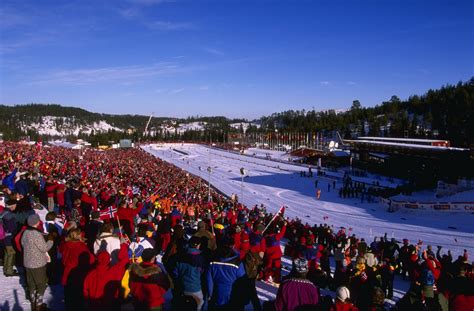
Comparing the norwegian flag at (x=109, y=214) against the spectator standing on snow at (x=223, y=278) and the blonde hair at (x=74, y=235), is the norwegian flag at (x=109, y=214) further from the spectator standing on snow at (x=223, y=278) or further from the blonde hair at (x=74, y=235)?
the spectator standing on snow at (x=223, y=278)

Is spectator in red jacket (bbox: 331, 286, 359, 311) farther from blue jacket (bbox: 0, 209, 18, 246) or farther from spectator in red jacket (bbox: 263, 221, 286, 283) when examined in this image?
blue jacket (bbox: 0, 209, 18, 246)

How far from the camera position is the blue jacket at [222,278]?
4.53m

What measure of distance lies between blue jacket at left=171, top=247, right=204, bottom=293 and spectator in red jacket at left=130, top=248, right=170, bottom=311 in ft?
1.73

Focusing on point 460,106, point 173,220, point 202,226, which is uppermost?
point 460,106

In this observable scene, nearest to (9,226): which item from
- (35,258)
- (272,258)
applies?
(35,258)

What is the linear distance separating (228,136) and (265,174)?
9435cm

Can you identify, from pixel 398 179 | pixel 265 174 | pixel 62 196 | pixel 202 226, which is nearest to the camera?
pixel 202 226

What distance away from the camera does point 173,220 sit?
8.85 m

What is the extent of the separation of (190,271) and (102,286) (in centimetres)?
95

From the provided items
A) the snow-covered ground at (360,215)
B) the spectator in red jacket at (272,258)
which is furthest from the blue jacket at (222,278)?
the snow-covered ground at (360,215)

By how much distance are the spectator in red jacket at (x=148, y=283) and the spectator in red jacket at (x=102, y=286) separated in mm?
280

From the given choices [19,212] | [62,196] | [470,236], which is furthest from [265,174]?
[19,212]

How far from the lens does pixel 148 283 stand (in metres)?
4.10

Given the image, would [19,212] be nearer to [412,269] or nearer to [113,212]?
[113,212]
